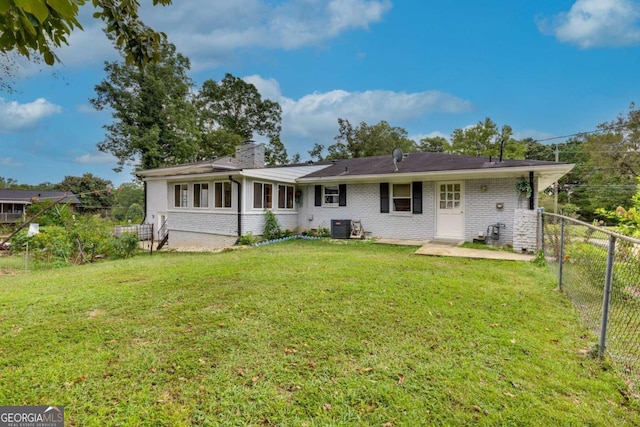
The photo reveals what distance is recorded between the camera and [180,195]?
14.0m

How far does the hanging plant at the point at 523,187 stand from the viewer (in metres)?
9.27

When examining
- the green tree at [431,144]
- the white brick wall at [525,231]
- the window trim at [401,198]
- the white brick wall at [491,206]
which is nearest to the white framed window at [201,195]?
the window trim at [401,198]

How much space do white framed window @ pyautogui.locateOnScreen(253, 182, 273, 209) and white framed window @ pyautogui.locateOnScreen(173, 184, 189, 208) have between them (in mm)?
3740

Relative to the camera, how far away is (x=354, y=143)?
32469mm

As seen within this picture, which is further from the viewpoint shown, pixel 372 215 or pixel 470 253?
pixel 372 215

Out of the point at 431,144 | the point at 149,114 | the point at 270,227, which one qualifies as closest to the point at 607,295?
the point at 270,227

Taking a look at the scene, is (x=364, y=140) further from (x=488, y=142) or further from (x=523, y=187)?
(x=523, y=187)

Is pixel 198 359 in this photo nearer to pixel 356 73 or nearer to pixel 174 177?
pixel 174 177

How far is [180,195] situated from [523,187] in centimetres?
1364

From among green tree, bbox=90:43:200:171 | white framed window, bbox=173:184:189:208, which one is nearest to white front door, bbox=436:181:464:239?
white framed window, bbox=173:184:189:208

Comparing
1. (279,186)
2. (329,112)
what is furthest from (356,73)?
(329,112)

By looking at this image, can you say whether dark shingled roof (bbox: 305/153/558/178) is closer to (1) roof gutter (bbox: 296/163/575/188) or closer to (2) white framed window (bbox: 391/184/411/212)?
(1) roof gutter (bbox: 296/163/575/188)

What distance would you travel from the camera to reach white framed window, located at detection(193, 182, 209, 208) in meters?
13.0

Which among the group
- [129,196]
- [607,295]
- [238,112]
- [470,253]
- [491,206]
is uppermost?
[238,112]
